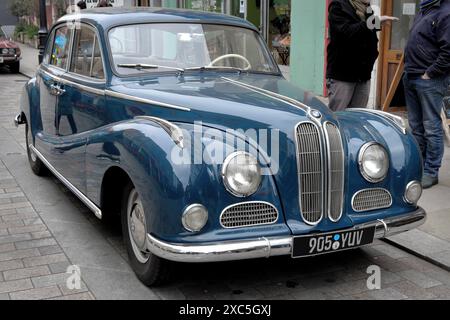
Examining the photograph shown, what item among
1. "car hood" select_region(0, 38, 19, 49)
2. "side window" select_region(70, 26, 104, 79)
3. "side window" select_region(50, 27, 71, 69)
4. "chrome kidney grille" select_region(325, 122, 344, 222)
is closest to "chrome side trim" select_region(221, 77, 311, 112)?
"chrome kidney grille" select_region(325, 122, 344, 222)

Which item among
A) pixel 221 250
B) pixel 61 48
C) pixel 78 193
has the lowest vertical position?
pixel 78 193

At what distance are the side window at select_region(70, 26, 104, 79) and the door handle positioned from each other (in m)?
0.22

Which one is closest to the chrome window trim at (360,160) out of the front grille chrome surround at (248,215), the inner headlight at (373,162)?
the inner headlight at (373,162)

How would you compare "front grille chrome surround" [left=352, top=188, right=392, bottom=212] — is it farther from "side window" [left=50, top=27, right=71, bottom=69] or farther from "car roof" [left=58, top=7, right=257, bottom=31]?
"side window" [left=50, top=27, right=71, bottom=69]

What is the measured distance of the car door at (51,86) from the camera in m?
5.41

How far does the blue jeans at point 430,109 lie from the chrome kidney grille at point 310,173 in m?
2.61

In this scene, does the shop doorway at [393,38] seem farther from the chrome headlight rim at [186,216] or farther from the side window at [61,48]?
the chrome headlight rim at [186,216]

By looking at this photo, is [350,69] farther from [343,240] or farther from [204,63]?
[343,240]

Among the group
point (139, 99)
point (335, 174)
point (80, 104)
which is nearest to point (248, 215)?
point (335, 174)

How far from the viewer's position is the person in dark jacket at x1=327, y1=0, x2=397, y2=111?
5.68 m

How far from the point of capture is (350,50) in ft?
19.0

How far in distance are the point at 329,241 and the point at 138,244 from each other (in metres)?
1.28

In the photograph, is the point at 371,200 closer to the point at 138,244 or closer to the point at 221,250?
the point at 221,250

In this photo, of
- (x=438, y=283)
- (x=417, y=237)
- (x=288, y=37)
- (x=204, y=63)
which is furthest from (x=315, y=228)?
(x=288, y=37)
